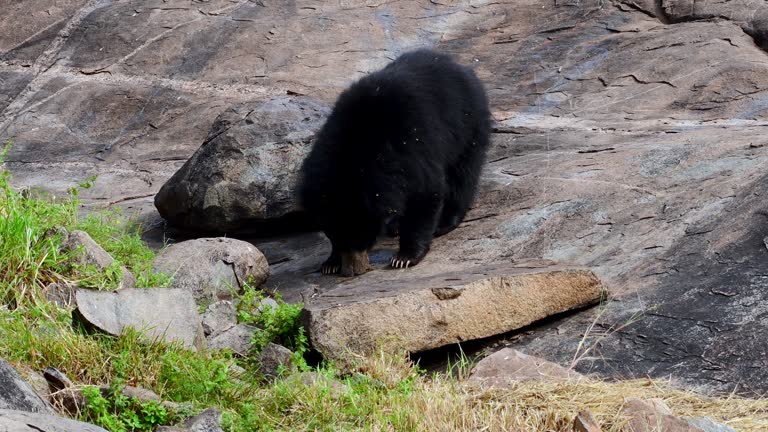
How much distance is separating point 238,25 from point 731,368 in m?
7.26

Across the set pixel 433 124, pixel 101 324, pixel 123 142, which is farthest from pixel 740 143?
pixel 123 142

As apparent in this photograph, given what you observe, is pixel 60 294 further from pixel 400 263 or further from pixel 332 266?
pixel 400 263

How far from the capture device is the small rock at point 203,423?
3.14m

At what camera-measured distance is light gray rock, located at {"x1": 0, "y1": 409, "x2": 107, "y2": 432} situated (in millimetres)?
2344

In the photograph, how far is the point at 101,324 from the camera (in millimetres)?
3811

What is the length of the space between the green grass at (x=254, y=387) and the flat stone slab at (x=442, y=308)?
142mm

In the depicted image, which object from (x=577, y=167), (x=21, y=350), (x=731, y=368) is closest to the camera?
(x=21, y=350)

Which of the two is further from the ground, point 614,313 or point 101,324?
point 101,324

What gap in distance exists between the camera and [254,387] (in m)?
3.68

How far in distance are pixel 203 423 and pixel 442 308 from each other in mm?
1363

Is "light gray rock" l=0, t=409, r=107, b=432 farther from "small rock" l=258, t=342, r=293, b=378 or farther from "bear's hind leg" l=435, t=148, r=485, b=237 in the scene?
"bear's hind leg" l=435, t=148, r=485, b=237

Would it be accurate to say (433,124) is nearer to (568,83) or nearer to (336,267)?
(336,267)

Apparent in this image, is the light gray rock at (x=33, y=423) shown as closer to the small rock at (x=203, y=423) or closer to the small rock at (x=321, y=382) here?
the small rock at (x=203, y=423)

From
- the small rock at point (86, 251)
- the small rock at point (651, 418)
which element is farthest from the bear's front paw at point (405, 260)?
the small rock at point (651, 418)
